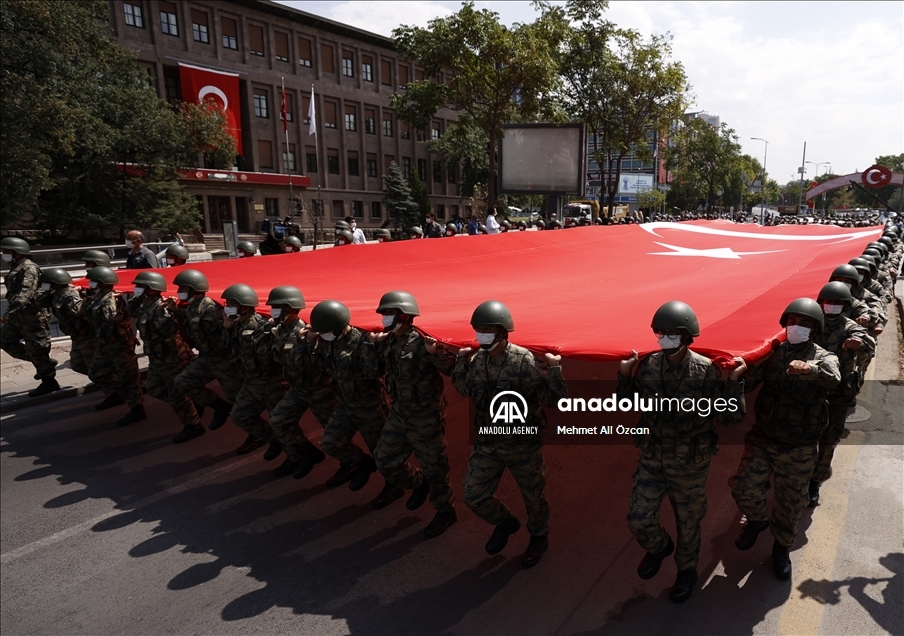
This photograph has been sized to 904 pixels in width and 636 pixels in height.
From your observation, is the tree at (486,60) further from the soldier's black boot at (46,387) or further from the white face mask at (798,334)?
the white face mask at (798,334)

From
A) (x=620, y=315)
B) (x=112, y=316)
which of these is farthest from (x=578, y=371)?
(x=112, y=316)

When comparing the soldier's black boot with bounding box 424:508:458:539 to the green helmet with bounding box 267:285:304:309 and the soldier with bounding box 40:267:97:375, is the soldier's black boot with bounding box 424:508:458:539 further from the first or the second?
the soldier with bounding box 40:267:97:375

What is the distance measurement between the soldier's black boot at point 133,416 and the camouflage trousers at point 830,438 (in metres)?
7.80

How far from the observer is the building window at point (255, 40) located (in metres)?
37.5

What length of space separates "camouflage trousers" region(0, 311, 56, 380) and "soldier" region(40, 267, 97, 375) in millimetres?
501

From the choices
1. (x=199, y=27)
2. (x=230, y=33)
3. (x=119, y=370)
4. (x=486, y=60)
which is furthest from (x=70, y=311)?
(x=230, y=33)

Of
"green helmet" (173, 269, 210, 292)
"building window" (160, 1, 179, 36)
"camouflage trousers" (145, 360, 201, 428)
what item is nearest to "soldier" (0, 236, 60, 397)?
Result: "camouflage trousers" (145, 360, 201, 428)

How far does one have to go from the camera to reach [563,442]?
6312 mm

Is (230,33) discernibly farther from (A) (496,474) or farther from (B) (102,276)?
(A) (496,474)

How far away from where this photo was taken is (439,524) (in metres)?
4.90

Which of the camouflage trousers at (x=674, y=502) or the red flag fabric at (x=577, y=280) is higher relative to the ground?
the red flag fabric at (x=577, y=280)

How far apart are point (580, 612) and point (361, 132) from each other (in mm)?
44786

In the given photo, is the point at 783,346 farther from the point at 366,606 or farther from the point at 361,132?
the point at 361,132

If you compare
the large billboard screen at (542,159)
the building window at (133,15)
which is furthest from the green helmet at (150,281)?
the building window at (133,15)
